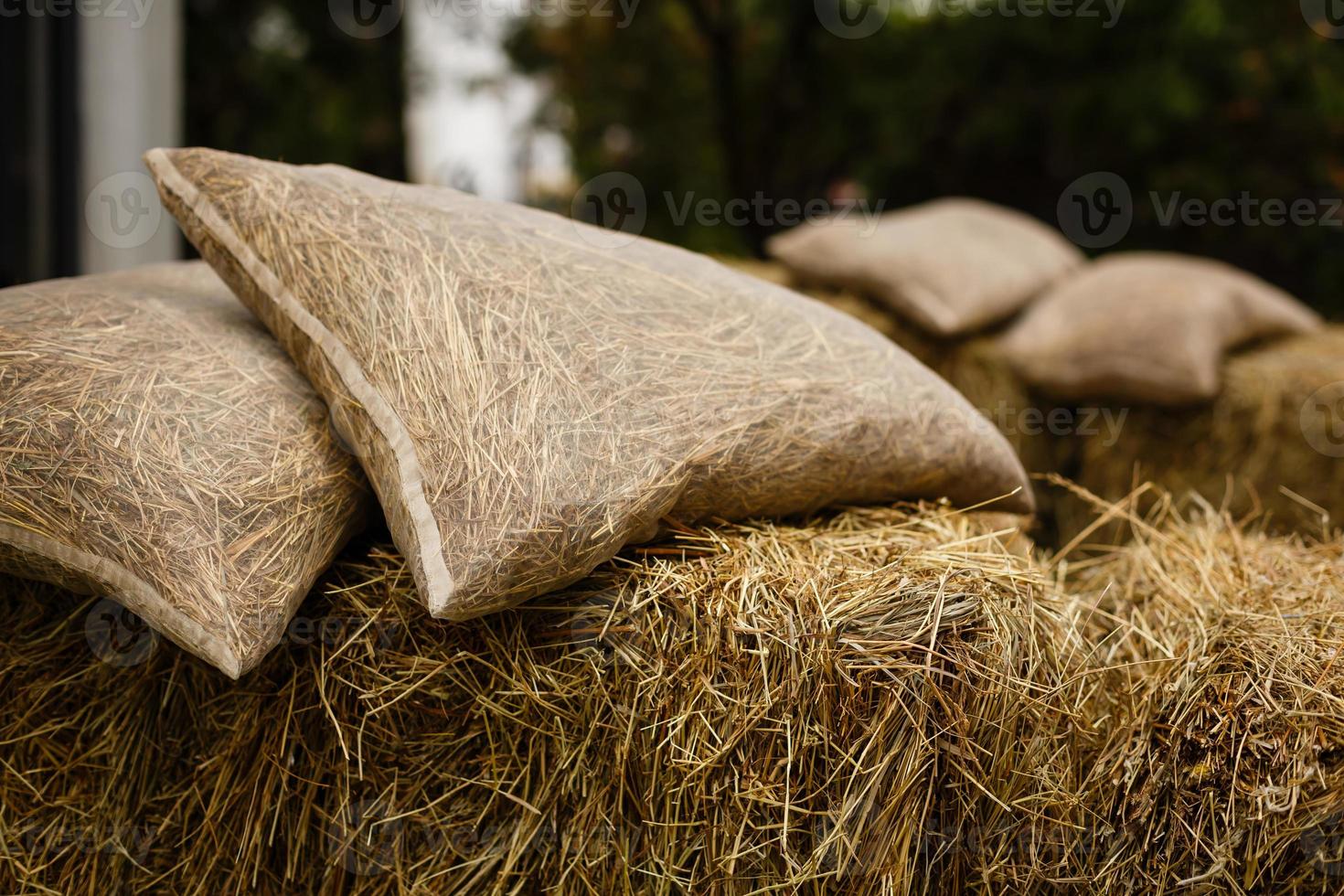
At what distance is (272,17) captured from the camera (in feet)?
12.8

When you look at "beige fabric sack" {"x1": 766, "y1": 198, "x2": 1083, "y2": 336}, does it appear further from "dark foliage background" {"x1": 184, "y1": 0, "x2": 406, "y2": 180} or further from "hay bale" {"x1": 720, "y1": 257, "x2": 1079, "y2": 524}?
"dark foliage background" {"x1": 184, "y1": 0, "x2": 406, "y2": 180}

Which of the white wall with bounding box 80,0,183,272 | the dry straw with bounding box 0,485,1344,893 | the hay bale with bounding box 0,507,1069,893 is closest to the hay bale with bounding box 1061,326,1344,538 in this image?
the dry straw with bounding box 0,485,1344,893

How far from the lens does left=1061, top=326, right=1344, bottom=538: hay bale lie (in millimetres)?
2082

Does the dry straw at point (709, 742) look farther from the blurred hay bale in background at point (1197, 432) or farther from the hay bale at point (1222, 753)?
the blurred hay bale in background at point (1197, 432)

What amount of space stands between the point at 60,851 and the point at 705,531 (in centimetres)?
61

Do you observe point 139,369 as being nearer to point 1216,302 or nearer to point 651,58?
point 1216,302

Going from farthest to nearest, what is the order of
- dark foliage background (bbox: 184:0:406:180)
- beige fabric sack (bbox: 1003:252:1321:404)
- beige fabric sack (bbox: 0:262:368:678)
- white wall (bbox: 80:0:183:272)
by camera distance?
dark foliage background (bbox: 184:0:406:180), white wall (bbox: 80:0:183:272), beige fabric sack (bbox: 1003:252:1321:404), beige fabric sack (bbox: 0:262:368:678)

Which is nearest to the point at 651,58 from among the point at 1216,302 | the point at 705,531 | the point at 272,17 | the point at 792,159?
the point at 792,159

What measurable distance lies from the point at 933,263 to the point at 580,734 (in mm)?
1764

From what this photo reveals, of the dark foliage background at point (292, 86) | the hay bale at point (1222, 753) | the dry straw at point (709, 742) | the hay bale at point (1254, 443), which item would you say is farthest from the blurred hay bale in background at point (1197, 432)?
the dark foliage background at point (292, 86)

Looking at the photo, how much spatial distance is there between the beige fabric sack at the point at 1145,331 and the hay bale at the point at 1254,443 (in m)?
0.08

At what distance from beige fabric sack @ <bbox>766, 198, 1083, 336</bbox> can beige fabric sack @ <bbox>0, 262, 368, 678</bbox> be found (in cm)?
166

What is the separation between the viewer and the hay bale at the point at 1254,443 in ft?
6.83

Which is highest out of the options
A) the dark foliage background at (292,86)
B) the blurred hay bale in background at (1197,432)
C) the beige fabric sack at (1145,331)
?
the dark foliage background at (292,86)
